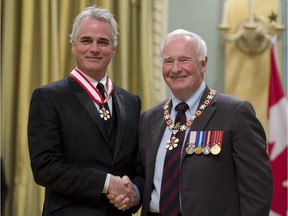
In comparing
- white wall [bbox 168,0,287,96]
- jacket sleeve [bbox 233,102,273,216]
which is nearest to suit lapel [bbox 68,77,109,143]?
jacket sleeve [bbox 233,102,273,216]

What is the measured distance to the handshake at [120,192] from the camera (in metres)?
2.01

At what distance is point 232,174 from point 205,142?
0.47ft

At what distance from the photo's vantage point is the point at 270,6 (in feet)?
10.4

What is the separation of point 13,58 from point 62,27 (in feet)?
0.98

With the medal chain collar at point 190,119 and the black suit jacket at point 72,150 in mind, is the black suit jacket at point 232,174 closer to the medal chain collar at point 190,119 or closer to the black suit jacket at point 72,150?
the medal chain collar at point 190,119

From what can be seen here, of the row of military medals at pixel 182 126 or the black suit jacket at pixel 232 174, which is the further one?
the row of military medals at pixel 182 126

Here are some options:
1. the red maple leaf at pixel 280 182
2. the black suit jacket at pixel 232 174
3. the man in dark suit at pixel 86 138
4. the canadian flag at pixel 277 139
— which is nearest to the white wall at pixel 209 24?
the canadian flag at pixel 277 139

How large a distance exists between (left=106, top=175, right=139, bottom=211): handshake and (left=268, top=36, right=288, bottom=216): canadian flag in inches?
47.4

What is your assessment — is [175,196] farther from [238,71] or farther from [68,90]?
[238,71]

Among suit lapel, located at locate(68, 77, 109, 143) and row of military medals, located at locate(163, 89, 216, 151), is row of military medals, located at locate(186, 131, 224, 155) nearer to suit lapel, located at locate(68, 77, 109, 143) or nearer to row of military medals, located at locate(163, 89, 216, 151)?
row of military medals, located at locate(163, 89, 216, 151)

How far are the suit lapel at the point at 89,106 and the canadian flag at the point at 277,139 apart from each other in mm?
1254

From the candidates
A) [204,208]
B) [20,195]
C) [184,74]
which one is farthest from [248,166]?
[20,195]

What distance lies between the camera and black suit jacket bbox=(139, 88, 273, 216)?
1897mm

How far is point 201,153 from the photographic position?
194 centimetres
